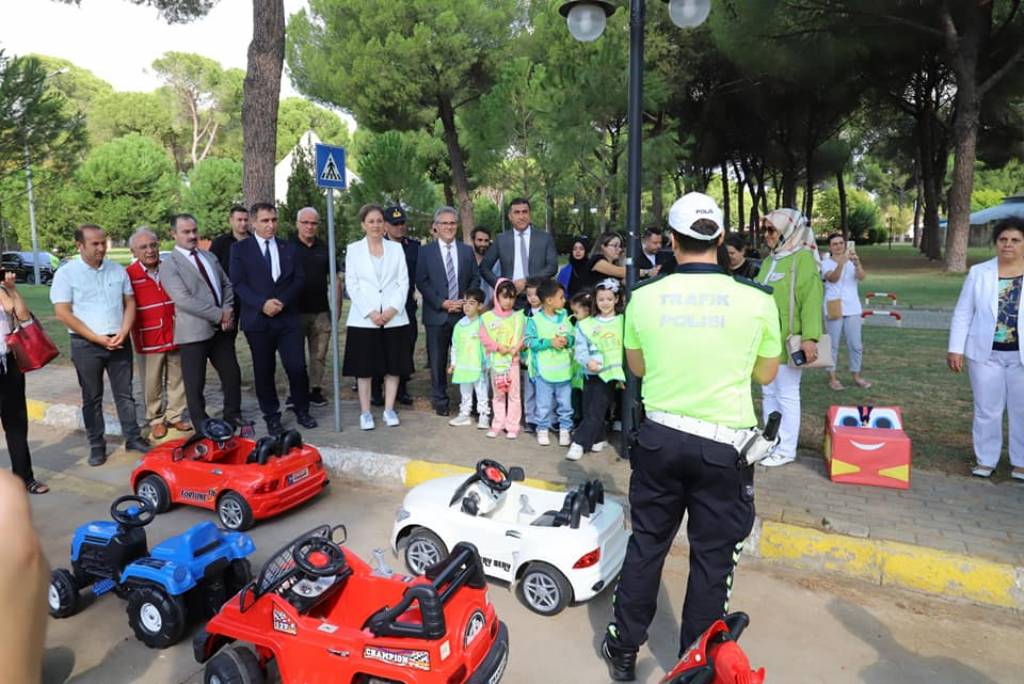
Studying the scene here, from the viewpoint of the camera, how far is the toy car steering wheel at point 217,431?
16.9 ft

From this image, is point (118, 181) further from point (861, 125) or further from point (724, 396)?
point (724, 396)

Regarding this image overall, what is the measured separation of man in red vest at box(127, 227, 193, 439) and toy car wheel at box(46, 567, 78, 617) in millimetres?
3313

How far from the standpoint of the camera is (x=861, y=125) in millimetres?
38469

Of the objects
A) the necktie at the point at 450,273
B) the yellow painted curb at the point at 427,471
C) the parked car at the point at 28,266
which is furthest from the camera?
the parked car at the point at 28,266

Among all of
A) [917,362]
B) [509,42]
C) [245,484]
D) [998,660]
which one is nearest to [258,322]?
[245,484]

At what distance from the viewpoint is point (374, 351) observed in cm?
675

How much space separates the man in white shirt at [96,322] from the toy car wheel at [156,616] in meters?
3.41

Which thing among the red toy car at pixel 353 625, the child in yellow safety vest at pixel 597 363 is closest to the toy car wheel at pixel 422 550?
the red toy car at pixel 353 625

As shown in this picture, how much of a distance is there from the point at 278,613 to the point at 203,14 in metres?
13.3

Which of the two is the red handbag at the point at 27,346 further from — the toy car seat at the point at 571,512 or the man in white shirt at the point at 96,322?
the toy car seat at the point at 571,512

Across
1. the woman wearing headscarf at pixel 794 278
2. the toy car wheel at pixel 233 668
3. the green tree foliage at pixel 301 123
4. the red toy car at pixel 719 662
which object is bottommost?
the toy car wheel at pixel 233 668

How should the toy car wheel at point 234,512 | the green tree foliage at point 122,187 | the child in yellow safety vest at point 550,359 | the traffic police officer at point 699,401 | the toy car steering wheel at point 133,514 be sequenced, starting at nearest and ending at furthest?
the traffic police officer at point 699,401 → the toy car steering wheel at point 133,514 → the toy car wheel at point 234,512 → the child in yellow safety vest at point 550,359 → the green tree foliage at point 122,187

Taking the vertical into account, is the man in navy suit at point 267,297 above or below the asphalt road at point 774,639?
above

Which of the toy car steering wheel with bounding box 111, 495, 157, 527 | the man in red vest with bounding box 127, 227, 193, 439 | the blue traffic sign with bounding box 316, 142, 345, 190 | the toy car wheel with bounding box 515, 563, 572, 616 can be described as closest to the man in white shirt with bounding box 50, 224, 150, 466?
the man in red vest with bounding box 127, 227, 193, 439
